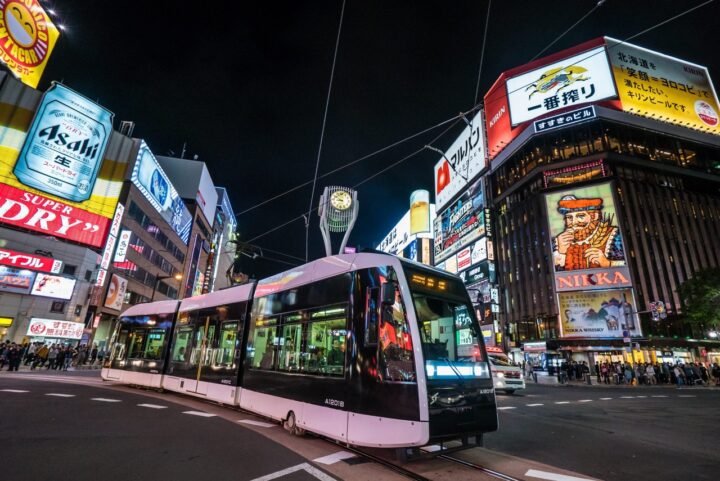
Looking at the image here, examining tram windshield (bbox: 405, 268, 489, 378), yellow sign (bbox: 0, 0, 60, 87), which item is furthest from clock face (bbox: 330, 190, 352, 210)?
yellow sign (bbox: 0, 0, 60, 87)

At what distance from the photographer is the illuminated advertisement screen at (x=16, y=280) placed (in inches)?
1089

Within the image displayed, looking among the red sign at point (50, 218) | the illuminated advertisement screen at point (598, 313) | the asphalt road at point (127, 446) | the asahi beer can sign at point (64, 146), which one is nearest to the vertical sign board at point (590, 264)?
the illuminated advertisement screen at point (598, 313)

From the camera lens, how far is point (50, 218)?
30656mm

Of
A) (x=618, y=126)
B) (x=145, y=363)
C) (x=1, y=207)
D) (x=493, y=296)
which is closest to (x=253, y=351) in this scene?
(x=145, y=363)

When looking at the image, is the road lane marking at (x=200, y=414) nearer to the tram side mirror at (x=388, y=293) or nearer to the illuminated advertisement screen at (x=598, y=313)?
the tram side mirror at (x=388, y=293)

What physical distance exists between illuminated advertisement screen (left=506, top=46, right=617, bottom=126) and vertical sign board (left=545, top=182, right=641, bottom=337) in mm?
12158

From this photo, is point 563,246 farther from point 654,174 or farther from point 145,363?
point 145,363

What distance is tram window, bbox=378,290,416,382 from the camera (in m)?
5.11

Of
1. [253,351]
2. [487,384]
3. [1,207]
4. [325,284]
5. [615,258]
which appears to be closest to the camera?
[487,384]

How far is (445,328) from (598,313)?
4471cm

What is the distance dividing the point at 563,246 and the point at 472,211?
49.4 feet

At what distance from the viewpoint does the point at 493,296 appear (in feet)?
159

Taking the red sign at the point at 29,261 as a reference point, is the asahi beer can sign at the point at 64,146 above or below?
above

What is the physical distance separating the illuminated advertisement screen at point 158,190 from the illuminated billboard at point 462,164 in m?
39.6
